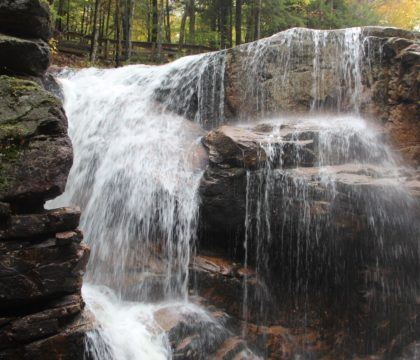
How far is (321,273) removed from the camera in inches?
310

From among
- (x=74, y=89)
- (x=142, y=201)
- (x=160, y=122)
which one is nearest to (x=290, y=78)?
(x=160, y=122)

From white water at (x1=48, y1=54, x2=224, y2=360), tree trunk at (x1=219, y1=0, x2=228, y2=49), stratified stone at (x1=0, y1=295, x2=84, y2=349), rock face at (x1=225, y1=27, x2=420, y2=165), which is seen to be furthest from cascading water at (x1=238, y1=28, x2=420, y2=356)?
tree trunk at (x1=219, y1=0, x2=228, y2=49)

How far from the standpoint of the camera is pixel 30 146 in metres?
5.36

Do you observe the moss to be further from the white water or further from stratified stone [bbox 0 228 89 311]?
the white water

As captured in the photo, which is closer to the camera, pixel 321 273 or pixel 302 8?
pixel 321 273

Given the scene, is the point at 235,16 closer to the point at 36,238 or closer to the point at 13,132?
the point at 13,132

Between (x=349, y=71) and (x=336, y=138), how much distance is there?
2359 mm

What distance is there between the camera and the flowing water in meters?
7.32

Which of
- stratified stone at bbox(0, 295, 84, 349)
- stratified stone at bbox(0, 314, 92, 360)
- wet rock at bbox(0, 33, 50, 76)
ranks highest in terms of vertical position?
wet rock at bbox(0, 33, 50, 76)

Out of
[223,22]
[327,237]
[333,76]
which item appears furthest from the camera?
[223,22]

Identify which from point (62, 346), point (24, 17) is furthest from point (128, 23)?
point (62, 346)

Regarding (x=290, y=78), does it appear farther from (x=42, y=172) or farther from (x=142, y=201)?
(x=42, y=172)

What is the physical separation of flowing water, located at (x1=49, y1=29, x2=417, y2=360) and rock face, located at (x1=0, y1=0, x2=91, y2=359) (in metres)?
0.86

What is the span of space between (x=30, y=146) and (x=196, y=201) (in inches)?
137
